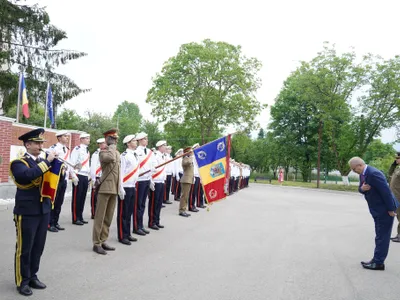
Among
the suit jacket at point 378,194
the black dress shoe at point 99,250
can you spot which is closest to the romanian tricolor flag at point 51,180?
the black dress shoe at point 99,250

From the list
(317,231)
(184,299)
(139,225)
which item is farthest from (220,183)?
(184,299)

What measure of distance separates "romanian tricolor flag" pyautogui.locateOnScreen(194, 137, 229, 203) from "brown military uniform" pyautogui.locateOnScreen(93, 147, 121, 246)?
1.94m

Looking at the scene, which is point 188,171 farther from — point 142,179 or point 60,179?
point 60,179

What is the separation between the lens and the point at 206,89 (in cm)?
3628

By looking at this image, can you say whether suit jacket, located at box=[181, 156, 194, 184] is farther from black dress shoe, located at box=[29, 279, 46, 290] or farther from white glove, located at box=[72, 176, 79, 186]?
black dress shoe, located at box=[29, 279, 46, 290]

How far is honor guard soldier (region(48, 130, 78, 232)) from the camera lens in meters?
8.14

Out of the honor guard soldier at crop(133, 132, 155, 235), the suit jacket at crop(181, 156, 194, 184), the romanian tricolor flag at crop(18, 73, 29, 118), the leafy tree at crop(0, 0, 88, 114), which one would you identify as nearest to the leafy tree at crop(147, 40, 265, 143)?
the leafy tree at crop(0, 0, 88, 114)

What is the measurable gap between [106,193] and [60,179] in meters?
2.39

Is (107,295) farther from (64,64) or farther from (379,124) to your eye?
(379,124)

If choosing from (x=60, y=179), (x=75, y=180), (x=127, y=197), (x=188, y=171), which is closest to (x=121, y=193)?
(x=127, y=197)

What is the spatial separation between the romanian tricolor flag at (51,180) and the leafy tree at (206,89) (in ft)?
102

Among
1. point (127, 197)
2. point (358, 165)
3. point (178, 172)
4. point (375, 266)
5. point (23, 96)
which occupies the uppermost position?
point (23, 96)

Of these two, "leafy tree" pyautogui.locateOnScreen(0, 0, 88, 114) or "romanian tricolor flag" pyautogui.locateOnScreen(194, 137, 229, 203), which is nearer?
"romanian tricolor flag" pyautogui.locateOnScreen(194, 137, 229, 203)

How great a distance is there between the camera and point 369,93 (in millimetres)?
30094
